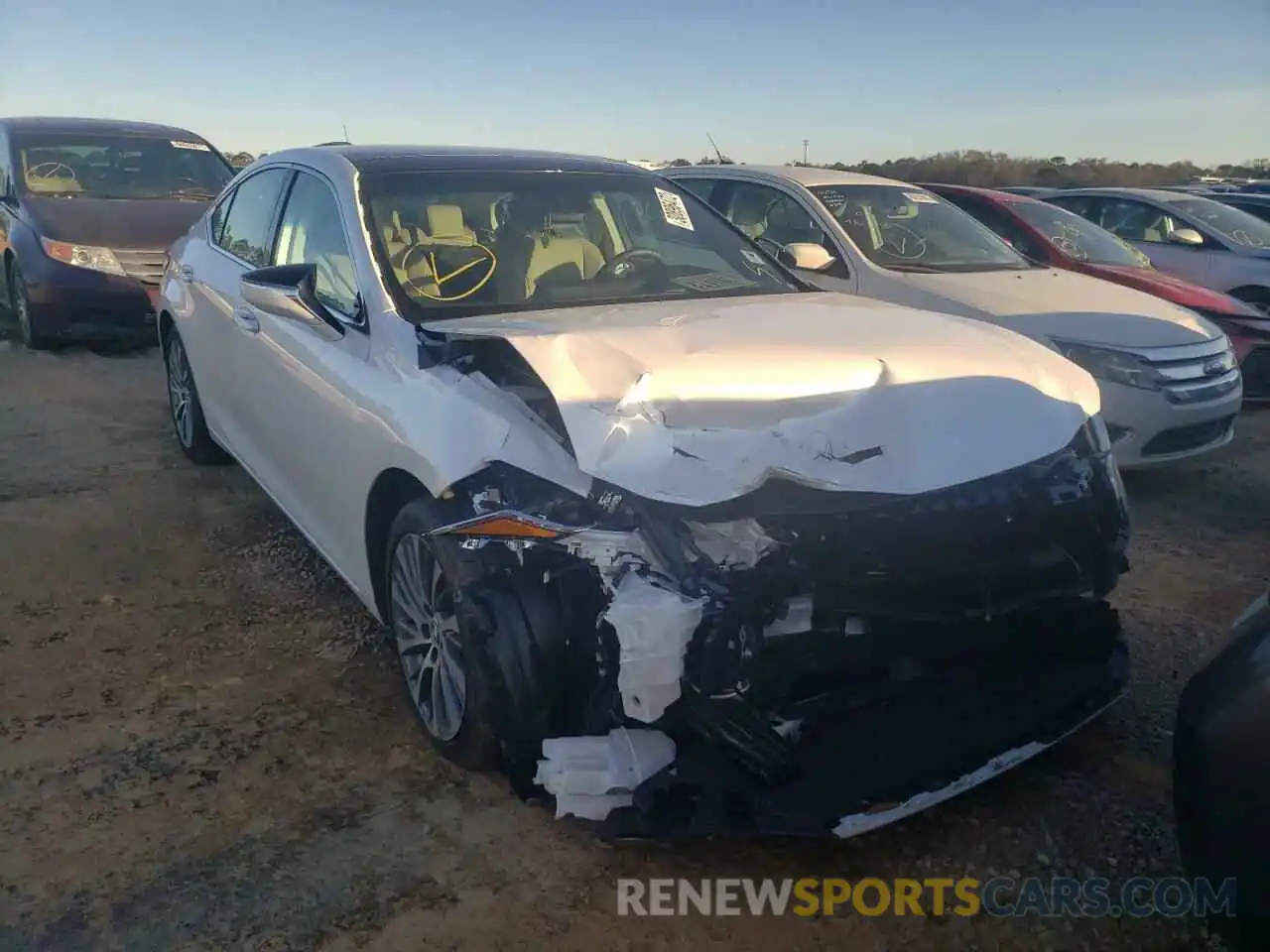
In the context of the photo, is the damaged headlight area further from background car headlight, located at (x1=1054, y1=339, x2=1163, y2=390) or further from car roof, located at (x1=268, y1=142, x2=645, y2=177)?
background car headlight, located at (x1=1054, y1=339, x2=1163, y2=390)

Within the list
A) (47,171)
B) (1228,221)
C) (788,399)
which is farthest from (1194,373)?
(47,171)

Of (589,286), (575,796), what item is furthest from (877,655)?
(589,286)

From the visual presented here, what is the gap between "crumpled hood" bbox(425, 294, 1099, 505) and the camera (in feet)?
8.07

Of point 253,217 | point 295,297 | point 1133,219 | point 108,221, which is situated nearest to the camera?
point 295,297

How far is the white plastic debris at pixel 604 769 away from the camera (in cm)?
240

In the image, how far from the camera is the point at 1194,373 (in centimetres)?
554

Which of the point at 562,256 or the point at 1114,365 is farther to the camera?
the point at 1114,365

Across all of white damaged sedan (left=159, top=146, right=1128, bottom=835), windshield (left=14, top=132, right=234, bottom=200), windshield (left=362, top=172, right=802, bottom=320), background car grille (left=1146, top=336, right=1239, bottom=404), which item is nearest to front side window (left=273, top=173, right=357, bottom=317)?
white damaged sedan (left=159, top=146, right=1128, bottom=835)

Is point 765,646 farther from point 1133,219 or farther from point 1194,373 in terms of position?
point 1133,219

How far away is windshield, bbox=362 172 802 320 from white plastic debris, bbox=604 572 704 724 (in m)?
1.34

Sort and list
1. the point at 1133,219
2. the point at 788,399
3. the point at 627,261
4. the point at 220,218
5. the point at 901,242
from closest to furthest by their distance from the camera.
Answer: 1. the point at 788,399
2. the point at 627,261
3. the point at 220,218
4. the point at 901,242
5. the point at 1133,219

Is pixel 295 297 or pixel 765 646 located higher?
pixel 295 297

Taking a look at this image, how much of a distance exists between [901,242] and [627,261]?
3.11 meters

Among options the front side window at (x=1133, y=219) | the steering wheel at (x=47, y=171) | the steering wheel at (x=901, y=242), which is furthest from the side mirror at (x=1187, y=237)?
the steering wheel at (x=47, y=171)
